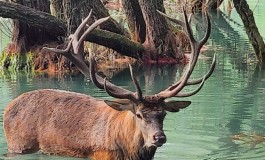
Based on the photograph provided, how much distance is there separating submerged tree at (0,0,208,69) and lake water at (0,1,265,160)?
0.66 m

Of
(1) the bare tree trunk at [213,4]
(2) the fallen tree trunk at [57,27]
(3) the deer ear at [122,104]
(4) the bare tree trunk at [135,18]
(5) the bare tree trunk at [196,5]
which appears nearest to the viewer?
(3) the deer ear at [122,104]

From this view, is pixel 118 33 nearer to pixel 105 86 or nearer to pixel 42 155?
pixel 42 155

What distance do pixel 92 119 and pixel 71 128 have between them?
0.27 metres

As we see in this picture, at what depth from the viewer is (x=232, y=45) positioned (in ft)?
63.5

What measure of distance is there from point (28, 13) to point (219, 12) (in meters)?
16.1

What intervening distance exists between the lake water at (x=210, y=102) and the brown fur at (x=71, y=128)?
0.76 feet

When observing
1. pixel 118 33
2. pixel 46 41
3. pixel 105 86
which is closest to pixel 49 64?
pixel 46 41

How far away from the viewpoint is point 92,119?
7645 mm

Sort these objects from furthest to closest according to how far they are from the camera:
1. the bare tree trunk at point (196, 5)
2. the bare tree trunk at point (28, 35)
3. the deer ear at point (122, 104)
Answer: the bare tree trunk at point (196, 5) → the bare tree trunk at point (28, 35) → the deer ear at point (122, 104)

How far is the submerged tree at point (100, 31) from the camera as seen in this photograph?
15.5 meters

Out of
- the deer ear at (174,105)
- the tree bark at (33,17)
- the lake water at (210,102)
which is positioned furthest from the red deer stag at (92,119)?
the tree bark at (33,17)

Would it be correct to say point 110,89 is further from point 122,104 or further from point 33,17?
point 33,17

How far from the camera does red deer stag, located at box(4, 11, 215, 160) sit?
22.1 feet

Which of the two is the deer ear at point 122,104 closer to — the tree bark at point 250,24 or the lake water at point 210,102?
the lake water at point 210,102
